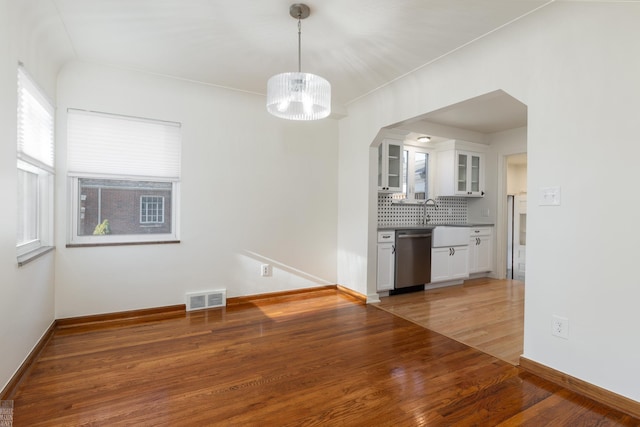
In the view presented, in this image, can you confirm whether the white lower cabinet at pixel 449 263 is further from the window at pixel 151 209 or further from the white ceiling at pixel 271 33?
the window at pixel 151 209

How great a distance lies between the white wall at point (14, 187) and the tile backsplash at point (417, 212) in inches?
152

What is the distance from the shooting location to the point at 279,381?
6.82 feet

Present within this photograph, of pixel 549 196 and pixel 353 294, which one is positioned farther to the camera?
pixel 353 294

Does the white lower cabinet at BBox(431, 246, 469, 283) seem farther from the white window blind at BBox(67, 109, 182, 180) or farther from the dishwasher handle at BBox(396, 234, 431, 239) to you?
the white window blind at BBox(67, 109, 182, 180)

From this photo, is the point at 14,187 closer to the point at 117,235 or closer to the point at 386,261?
the point at 117,235

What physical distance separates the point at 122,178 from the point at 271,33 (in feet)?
6.82

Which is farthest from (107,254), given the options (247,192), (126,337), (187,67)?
(187,67)

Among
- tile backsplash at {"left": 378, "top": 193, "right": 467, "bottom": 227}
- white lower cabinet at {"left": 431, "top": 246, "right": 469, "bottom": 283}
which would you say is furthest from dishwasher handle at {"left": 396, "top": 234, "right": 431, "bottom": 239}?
tile backsplash at {"left": 378, "top": 193, "right": 467, "bottom": 227}

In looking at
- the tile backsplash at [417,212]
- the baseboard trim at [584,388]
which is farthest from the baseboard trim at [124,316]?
the baseboard trim at [584,388]

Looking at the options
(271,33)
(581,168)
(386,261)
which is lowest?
(386,261)

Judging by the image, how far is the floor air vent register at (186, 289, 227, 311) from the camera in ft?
11.4

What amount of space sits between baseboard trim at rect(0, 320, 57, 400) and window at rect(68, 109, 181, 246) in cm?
85

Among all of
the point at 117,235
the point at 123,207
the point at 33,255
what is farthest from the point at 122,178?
the point at 33,255

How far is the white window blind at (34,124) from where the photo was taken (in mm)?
2131
